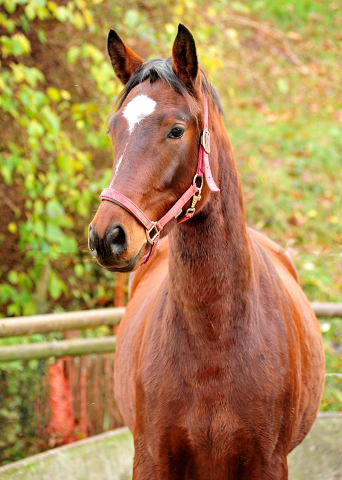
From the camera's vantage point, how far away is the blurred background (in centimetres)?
380

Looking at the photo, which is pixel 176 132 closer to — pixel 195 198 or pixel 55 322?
pixel 195 198

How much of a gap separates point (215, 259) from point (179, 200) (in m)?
0.29

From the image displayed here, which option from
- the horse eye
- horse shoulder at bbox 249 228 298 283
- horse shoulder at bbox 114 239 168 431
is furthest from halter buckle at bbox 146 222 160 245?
horse shoulder at bbox 249 228 298 283

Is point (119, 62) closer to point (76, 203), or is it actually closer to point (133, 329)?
point (133, 329)

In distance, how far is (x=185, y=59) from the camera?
1833 mm

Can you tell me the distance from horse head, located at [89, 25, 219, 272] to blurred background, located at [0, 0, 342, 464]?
0.44 m

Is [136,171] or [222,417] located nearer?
[136,171]

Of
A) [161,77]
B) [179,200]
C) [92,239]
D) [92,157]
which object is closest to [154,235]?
[179,200]

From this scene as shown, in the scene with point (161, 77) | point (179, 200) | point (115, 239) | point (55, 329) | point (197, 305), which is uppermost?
point (161, 77)

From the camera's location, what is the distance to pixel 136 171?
5.47 ft

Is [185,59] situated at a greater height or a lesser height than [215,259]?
greater

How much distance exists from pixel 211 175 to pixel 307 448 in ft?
7.05

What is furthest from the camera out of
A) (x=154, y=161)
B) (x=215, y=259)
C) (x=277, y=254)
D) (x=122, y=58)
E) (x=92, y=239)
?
(x=277, y=254)

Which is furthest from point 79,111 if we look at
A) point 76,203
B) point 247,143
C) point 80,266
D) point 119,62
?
point 247,143
